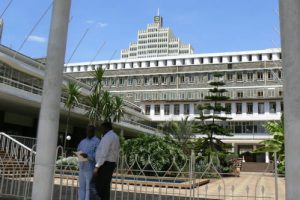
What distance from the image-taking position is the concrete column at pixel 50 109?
5.63 metres

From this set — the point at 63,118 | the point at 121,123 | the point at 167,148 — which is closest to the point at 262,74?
the point at 121,123

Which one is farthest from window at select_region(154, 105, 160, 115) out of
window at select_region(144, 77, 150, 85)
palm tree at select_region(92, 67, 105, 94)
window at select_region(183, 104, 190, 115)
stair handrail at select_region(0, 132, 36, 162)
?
stair handrail at select_region(0, 132, 36, 162)

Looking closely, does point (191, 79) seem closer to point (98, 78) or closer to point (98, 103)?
point (98, 103)

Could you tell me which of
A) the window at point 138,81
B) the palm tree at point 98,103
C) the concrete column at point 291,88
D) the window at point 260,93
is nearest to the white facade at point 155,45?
the window at point 138,81

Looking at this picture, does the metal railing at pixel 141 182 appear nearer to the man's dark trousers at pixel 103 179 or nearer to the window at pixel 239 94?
the man's dark trousers at pixel 103 179

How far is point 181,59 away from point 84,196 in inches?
2495

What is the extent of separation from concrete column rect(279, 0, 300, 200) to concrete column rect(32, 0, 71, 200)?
343 cm

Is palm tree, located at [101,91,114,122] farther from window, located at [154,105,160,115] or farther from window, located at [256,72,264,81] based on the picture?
window, located at [256,72,264,81]

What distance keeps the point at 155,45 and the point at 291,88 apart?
4975 inches

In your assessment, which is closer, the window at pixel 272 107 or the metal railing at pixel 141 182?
the metal railing at pixel 141 182

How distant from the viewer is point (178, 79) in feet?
197

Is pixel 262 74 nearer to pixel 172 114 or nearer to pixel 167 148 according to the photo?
pixel 172 114

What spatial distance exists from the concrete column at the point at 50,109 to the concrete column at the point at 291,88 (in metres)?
3.43

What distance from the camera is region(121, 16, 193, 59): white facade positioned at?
423 feet
